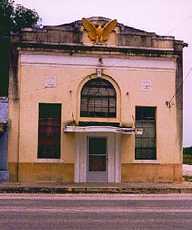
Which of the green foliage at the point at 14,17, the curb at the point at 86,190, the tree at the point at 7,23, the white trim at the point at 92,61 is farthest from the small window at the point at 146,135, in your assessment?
the green foliage at the point at 14,17

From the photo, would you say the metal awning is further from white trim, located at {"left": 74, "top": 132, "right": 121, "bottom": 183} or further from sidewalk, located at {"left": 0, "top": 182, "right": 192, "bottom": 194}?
sidewalk, located at {"left": 0, "top": 182, "right": 192, "bottom": 194}

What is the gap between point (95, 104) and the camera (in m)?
27.8

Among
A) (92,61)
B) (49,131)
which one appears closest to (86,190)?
(49,131)

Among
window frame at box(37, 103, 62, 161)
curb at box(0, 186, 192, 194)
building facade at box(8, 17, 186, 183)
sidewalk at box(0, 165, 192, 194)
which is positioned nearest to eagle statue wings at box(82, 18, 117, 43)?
building facade at box(8, 17, 186, 183)

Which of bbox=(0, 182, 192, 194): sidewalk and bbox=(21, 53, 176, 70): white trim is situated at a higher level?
bbox=(21, 53, 176, 70): white trim

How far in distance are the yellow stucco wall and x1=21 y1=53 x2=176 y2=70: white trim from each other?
0.15 metres

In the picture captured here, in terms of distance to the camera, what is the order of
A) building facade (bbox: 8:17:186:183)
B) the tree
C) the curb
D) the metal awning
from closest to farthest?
the curb
the metal awning
building facade (bbox: 8:17:186:183)
the tree

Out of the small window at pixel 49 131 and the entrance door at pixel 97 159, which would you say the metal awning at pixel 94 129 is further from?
the entrance door at pixel 97 159

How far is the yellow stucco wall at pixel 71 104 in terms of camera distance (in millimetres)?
26859
